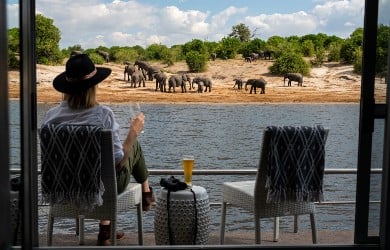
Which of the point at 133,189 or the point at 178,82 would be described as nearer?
the point at 133,189

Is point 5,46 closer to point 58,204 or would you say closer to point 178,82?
point 58,204

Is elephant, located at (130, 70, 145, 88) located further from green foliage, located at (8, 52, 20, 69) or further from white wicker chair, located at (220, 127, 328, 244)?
green foliage, located at (8, 52, 20, 69)

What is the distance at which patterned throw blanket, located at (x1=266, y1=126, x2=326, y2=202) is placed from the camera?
1.96 m

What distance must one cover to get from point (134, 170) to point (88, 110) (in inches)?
15.4

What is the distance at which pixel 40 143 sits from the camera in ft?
6.27

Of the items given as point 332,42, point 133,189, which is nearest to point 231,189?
point 133,189

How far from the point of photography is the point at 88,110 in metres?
2.14

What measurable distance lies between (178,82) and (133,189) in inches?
453

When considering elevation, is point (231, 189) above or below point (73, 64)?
below

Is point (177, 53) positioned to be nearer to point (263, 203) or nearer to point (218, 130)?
point (218, 130)

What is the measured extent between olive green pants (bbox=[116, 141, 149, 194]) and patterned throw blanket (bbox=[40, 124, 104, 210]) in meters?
0.20

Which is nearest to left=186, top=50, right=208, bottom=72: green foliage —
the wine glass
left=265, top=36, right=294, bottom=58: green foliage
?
left=265, top=36, right=294, bottom=58: green foliage

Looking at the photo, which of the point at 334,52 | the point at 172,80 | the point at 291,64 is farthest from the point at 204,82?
the point at 334,52

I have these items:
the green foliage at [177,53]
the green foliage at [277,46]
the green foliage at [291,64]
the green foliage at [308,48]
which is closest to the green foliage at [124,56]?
the green foliage at [177,53]
